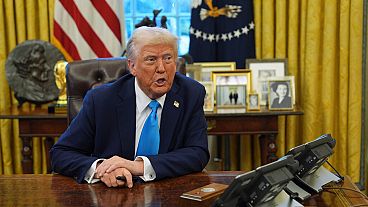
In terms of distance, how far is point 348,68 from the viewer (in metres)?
4.12

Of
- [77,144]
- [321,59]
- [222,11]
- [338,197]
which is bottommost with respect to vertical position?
[338,197]

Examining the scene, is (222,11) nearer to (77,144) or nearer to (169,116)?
(169,116)

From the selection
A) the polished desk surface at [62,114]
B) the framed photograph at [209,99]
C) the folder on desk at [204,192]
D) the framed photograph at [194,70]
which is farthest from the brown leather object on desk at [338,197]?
the framed photograph at [194,70]

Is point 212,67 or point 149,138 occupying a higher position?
point 212,67

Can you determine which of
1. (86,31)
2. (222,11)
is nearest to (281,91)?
(222,11)

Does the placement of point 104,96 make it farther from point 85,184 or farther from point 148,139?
point 85,184

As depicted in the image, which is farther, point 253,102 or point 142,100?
point 253,102

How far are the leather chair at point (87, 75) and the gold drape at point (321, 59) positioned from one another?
1616mm

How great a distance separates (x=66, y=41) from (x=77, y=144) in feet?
6.15

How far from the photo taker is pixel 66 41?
13.6 ft

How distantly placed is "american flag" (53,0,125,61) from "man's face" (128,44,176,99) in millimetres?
1815

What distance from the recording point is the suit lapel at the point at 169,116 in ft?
7.91

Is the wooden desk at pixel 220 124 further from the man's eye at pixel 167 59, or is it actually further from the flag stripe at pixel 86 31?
the man's eye at pixel 167 59

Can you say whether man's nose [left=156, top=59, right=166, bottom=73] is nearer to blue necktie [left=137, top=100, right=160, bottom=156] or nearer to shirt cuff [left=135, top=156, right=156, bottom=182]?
blue necktie [left=137, top=100, right=160, bottom=156]
